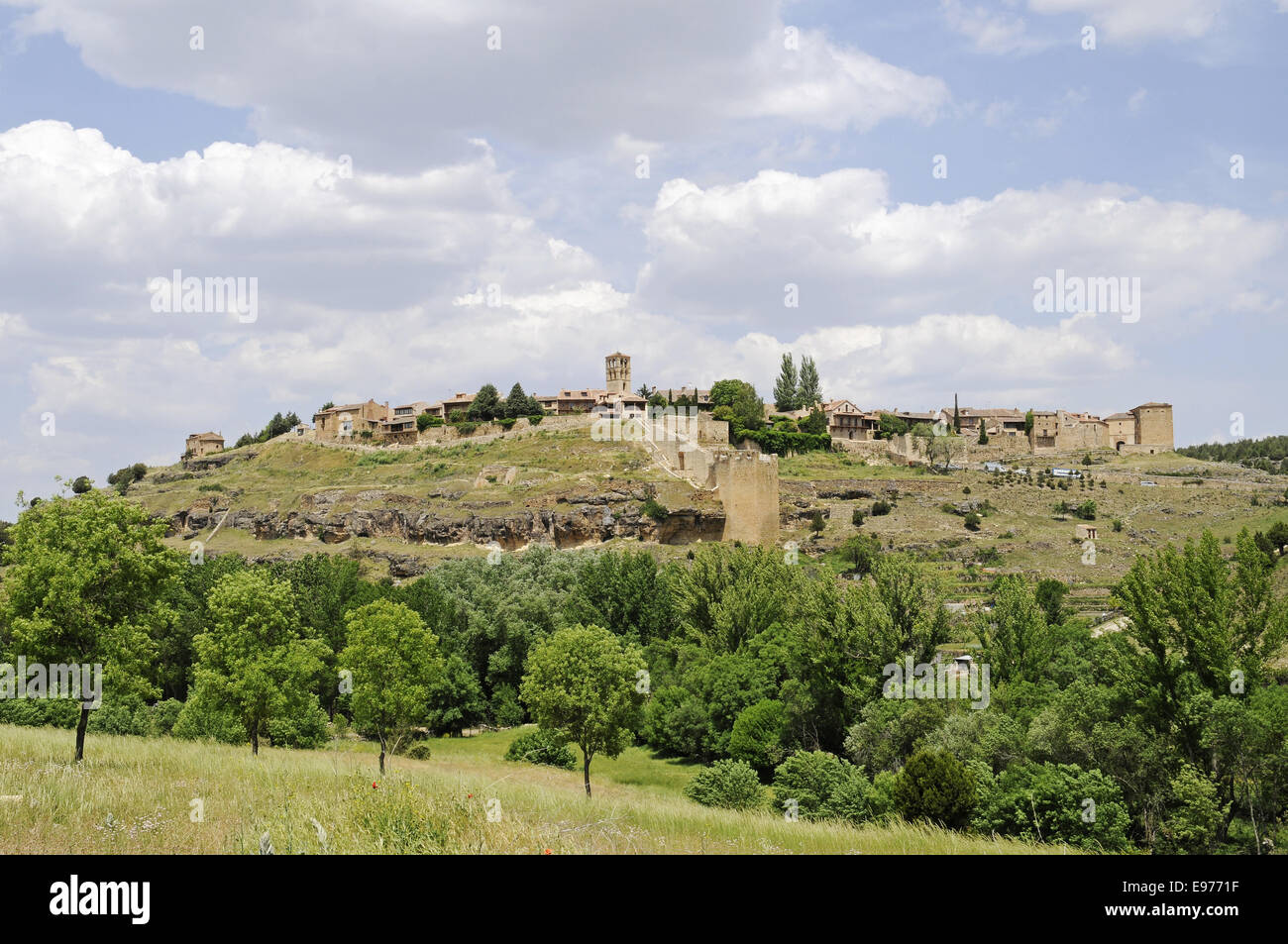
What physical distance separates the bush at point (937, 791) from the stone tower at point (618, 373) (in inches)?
3166

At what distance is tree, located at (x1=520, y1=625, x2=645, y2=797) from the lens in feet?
80.2

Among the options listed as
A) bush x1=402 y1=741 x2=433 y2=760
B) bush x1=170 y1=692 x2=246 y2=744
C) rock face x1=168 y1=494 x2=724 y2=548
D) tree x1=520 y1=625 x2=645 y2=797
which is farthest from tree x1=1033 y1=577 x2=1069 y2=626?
bush x1=170 y1=692 x2=246 y2=744

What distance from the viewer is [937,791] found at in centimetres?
2047

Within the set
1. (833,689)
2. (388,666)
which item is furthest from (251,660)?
(833,689)

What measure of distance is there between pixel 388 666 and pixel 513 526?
42.3 m

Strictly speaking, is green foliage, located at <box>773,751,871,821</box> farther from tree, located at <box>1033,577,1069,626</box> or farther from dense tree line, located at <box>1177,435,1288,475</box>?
dense tree line, located at <box>1177,435,1288,475</box>

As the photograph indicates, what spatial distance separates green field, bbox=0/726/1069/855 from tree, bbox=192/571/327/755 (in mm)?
7050

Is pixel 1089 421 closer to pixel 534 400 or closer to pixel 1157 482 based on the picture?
pixel 1157 482

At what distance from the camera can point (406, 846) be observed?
6645mm

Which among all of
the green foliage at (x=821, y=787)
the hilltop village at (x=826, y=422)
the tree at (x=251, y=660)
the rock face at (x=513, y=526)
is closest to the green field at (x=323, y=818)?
the tree at (x=251, y=660)

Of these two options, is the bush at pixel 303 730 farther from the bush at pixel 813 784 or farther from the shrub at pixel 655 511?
the shrub at pixel 655 511

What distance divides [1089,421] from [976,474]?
30735 millimetres

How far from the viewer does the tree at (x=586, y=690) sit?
80.2ft

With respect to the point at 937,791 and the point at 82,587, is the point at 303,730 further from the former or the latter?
the point at 937,791
